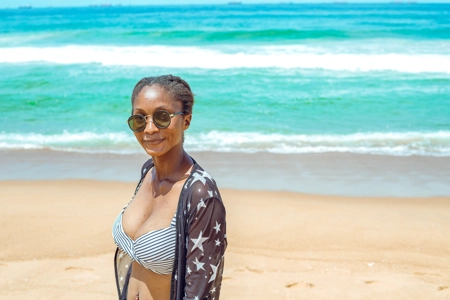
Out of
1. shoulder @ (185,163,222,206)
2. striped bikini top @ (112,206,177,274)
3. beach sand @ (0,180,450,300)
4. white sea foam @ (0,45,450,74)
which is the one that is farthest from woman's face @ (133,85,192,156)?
white sea foam @ (0,45,450,74)

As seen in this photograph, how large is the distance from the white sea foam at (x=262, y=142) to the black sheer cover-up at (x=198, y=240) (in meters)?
7.18

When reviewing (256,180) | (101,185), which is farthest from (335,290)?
(101,185)

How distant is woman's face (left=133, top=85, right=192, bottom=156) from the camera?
220cm

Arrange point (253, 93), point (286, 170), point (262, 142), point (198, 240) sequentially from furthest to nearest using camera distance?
1. point (253, 93)
2. point (262, 142)
3. point (286, 170)
4. point (198, 240)

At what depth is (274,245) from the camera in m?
5.35

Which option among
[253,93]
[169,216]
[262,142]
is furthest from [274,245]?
[253,93]

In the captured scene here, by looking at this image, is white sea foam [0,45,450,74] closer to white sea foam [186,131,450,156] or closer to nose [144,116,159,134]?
white sea foam [186,131,450,156]

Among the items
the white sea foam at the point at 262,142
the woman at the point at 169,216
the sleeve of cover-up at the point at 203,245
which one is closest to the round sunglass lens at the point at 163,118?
the woman at the point at 169,216

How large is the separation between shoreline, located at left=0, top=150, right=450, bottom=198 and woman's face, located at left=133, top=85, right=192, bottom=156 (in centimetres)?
506

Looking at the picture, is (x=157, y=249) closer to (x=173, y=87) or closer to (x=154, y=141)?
(x=154, y=141)

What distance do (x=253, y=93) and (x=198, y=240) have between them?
13.0 m

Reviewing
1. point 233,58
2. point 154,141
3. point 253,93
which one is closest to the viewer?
point 154,141

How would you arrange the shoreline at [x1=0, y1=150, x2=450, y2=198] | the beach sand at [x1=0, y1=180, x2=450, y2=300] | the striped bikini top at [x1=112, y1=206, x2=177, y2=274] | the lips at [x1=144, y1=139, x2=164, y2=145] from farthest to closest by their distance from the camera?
the shoreline at [x1=0, y1=150, x2=450, y2=198] → the beach sand at [x1=0, y1=180, x2=450, y2=300] → the lips at [x1=144, y1=139, x2=164, y2=145] → the striped bikini top at [x1=112, y1=206, x2=177, y2=274]

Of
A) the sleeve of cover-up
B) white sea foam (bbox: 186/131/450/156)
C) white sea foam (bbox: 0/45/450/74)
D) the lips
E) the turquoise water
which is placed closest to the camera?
the sleeve of cover-up
